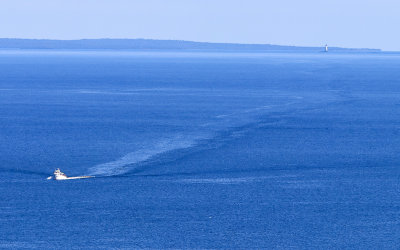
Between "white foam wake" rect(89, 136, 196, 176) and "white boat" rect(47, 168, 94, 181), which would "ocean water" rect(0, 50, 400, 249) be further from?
"white boat" rect(47, 168, 94, 181)

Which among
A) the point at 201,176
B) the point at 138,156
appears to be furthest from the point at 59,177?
the point at 201,176

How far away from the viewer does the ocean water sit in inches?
997

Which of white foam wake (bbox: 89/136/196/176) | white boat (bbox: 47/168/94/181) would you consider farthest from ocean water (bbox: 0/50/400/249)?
white boat (bbox: 47/168/94/181)

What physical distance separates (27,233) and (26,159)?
1315 centimetres

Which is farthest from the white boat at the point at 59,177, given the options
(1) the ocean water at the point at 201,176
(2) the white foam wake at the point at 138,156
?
(2) the white foam wake at the point at 138,156

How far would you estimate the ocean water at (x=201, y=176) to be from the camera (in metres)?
25.3

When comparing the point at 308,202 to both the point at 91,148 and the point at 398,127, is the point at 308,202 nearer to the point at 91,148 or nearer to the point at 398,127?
the point at 91,148

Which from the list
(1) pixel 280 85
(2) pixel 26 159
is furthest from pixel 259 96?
(2) pixel 26 159

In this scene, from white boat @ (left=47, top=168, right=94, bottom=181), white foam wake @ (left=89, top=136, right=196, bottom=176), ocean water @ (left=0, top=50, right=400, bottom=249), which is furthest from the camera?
white foam wake @ (left=89, top=136, right=196, bottom=176)

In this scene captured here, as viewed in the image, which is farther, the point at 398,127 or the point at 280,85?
the point at 280,85

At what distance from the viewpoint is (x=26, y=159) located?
37844mm

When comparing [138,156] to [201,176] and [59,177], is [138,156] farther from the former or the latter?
[59,177]

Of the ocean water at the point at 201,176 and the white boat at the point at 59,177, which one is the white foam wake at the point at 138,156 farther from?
the white boat at the point at 59,177

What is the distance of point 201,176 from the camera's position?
34.2 metres
